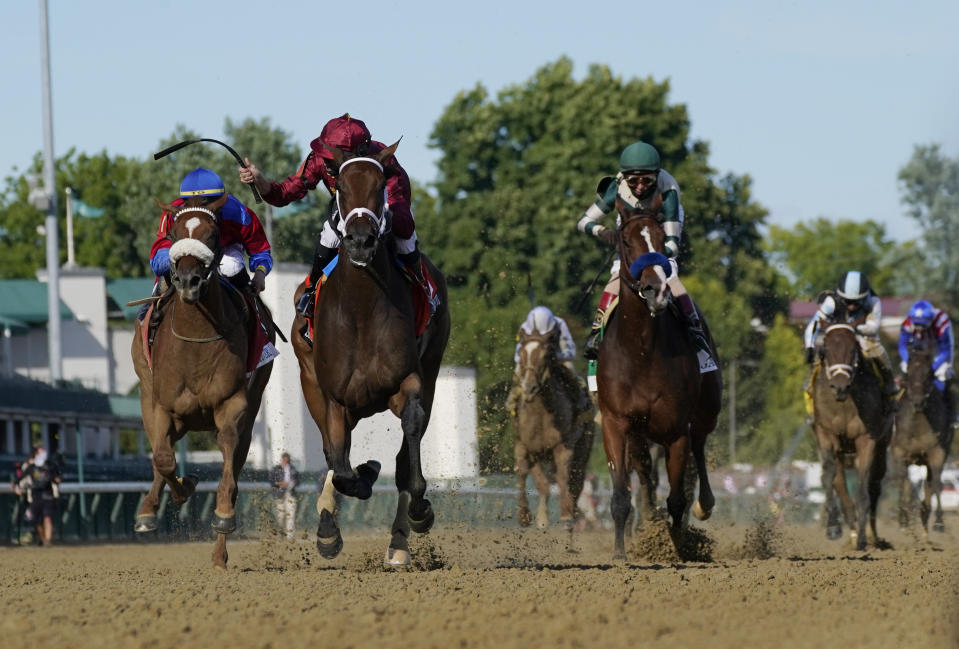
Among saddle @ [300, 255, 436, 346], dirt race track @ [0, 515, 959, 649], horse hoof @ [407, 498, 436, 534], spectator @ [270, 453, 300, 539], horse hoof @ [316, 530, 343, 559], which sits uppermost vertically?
saddle @ [300, 255, 436, 346]

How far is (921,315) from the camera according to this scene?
22141 millimetres

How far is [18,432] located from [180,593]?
2508 centimetres

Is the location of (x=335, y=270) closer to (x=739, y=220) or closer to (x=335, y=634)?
(x=335, y=634)

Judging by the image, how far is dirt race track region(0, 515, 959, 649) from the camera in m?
7.50

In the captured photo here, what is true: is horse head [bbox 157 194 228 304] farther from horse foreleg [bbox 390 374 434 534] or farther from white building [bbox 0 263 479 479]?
white building [bbox 0 263 479 479]

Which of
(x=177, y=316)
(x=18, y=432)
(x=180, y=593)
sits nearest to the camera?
(x=180, y=593)

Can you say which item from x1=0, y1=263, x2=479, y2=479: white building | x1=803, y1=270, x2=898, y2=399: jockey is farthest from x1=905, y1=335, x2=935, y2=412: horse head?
x1=0, y1=263, x2=479, y2=479: white building

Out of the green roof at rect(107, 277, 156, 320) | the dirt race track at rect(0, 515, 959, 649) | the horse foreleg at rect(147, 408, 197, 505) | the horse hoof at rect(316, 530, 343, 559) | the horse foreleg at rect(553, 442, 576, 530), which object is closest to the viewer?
the dirt race track at rect(0, 515, 959, 649)

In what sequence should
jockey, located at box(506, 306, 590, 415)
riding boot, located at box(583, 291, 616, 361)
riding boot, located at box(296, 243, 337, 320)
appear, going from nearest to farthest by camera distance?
riding boot, located at box(296, 243, 337, 320) < riding boot, located at box(583, 291, 616, 361) < jockey, located at box(506, 306, 590, 415)

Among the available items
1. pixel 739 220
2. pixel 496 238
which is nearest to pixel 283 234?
pixel 496 238

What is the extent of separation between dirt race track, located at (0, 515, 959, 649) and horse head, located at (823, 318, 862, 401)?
5.11 meters

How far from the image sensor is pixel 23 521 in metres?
26.1

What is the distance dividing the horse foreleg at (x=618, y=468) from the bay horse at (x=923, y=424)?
9.72 m

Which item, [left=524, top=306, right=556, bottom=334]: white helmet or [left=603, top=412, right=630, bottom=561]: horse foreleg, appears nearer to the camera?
[left=603, top=412, right=630, bottom=561]: horse foreleg
